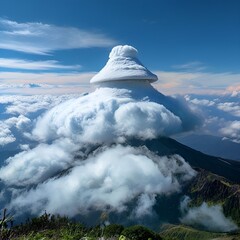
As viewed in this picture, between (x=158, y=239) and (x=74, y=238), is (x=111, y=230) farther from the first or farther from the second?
(x=74, y=238)

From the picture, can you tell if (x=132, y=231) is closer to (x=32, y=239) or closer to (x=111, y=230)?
(x=111, y=230)

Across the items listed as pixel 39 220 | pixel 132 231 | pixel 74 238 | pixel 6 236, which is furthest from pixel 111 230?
pixel 6 236

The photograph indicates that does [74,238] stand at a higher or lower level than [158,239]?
higher

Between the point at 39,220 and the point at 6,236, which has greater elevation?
the point at 6,236

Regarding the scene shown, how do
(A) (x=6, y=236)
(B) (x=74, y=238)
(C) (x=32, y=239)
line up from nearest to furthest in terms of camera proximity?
(A) (x=6, y=236), (C) (x=32, y=239), (B) (x=74, y=238)

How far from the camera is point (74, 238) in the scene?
117 ft

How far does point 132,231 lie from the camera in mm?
160375

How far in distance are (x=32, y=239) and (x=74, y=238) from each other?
7490 mm

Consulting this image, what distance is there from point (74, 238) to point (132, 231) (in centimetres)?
12881

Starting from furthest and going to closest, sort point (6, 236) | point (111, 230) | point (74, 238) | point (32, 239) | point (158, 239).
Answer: point (111, 230)
point (158, 239)
point (74, 238)
point (32, 239)
point (6, 236)

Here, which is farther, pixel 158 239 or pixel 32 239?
pixel 158 239

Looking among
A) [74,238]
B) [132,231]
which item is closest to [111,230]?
[132,231]

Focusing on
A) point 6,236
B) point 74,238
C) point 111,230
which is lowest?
point 111,230

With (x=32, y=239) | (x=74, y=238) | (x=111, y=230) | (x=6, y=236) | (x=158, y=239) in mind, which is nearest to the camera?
(x=6, y=236)
